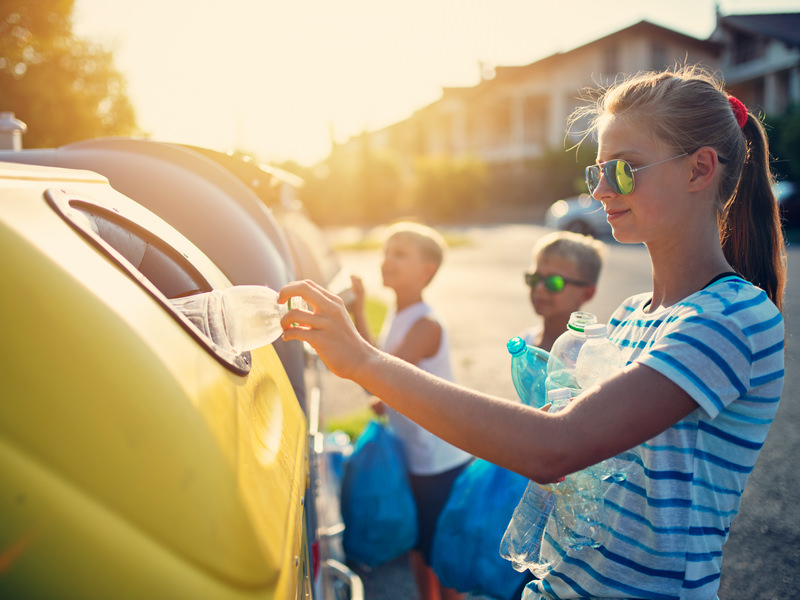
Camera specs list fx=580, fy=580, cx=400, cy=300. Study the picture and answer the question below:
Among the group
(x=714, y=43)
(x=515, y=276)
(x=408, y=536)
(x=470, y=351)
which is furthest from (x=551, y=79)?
(x=408, y=536)

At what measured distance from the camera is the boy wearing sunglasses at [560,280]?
9.55ft

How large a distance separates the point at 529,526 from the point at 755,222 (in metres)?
1.03

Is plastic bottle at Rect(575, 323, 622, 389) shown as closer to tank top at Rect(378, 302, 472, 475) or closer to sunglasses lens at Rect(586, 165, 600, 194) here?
sunglasses lens at Rect(586, 165, 600, 194)

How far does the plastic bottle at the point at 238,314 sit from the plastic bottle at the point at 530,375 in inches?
23.8

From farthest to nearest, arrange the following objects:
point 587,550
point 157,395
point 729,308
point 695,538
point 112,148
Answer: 1. point 112,148
2. point 587,550
3. point 695,538
4. point 729,308
5. point 157,395

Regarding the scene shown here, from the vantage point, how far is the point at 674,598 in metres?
1.31

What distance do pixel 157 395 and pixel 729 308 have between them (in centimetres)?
109

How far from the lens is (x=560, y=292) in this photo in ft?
9.52

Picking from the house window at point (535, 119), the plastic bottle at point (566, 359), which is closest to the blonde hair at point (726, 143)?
the plastic bottle at point (566, 359)

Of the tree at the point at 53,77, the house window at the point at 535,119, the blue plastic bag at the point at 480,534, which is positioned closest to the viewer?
the blue plastic bag at the point at 480,534

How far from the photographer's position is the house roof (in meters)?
29.0

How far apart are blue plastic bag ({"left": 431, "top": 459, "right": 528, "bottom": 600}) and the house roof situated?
112 ft

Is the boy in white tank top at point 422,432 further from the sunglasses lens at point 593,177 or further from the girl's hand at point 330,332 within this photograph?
the girl's hand at point 330,332

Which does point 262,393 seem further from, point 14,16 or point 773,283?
point 14,16
